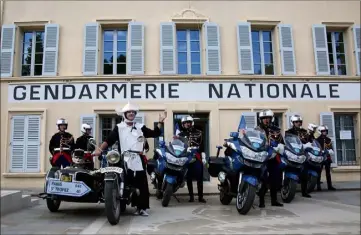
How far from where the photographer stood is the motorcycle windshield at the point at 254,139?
18.9 ft

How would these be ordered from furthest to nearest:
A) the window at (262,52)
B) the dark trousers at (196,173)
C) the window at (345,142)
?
the window at (262,52), the window at (345,142), the dark trousers at (196,173)

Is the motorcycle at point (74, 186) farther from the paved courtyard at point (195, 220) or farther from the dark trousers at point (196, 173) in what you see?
the dark trousers at point (196, 173)

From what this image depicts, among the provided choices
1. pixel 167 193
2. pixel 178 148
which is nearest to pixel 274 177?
pixel 178 148

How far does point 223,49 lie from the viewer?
452 inches

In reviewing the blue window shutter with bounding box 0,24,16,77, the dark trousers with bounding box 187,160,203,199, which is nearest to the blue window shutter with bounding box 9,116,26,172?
the blue window shutter with bounding box 0,24,16,77

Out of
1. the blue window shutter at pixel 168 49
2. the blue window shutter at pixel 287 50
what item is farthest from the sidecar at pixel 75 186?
the blue window shutter at pixel 287 50

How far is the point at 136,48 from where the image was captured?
1121cm

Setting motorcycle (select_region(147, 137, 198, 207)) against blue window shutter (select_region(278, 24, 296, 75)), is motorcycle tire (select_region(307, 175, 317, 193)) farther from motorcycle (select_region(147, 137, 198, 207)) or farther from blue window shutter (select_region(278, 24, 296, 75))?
blue window shutter (select_region(278, 24, 296, 75))

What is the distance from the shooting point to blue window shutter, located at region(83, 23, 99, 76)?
11102 millimetres

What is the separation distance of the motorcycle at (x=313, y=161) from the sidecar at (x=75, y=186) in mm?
4422

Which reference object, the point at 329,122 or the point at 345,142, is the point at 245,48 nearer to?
the point at 329,122

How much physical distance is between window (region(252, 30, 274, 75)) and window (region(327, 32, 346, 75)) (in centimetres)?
183

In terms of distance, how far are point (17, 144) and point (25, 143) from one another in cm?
22

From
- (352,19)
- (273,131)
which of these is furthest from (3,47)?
(352,19)
